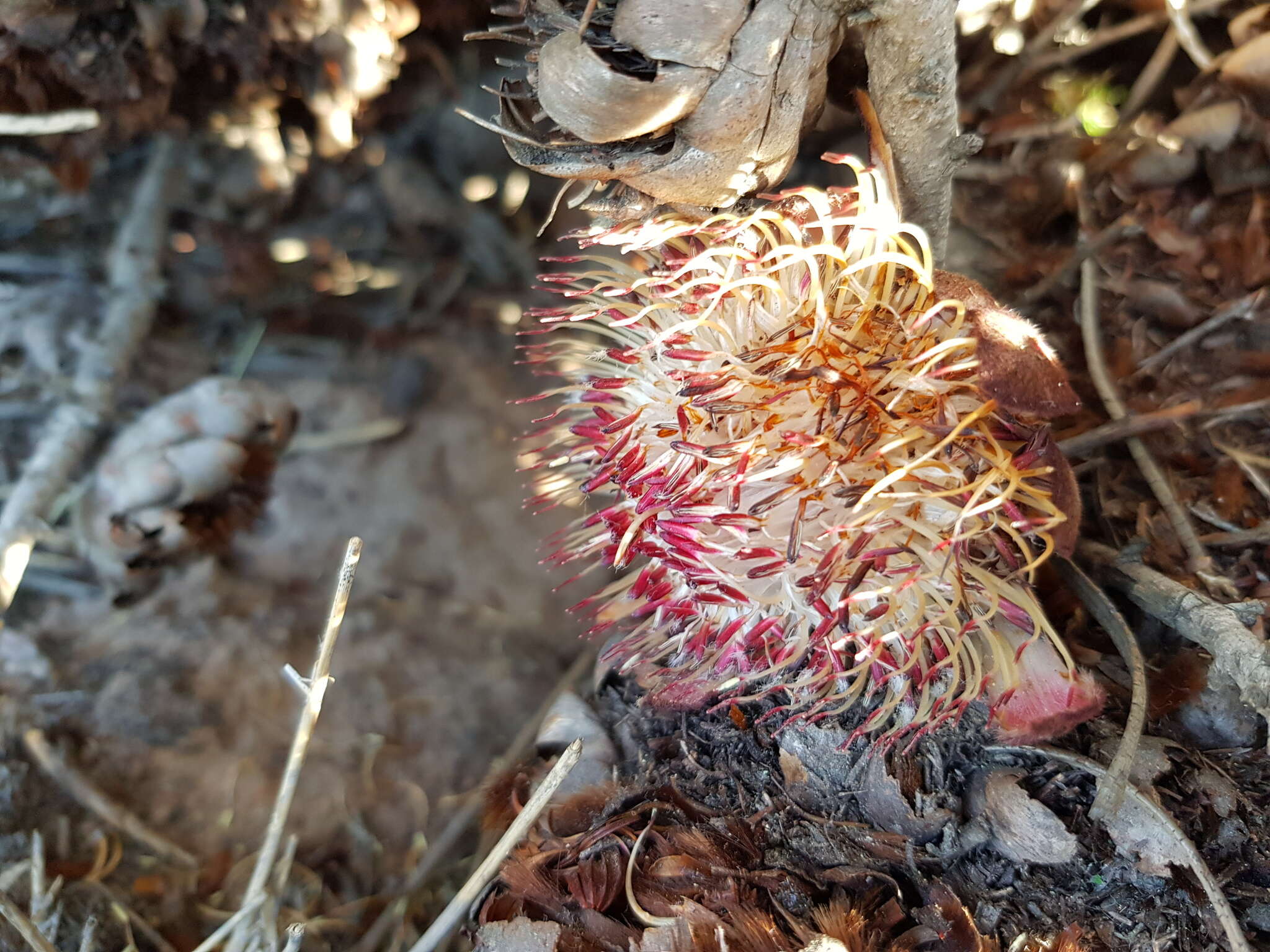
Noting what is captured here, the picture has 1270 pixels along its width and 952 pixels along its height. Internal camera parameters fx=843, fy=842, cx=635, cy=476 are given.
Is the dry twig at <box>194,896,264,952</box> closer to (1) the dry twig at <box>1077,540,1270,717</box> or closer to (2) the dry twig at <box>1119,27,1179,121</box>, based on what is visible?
(1) the dry twig at <box>1077,540,1270,717</box>

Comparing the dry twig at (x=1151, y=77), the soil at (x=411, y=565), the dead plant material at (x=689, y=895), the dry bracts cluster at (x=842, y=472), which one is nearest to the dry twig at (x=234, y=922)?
the soil at (x=411, y=565)

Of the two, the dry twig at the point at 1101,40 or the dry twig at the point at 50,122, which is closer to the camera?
the dry twig at the point at 50,122

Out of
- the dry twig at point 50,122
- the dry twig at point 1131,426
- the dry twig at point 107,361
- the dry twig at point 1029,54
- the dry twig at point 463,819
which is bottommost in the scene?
the dry twig at point 463,819

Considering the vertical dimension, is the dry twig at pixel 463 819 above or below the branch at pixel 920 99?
below

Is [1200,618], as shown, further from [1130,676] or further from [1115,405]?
[1115,405]

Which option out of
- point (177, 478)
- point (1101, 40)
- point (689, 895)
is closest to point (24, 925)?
point (177, 478)

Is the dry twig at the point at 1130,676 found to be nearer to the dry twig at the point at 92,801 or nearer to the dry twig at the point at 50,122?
the dry twig at the point at 92,801
